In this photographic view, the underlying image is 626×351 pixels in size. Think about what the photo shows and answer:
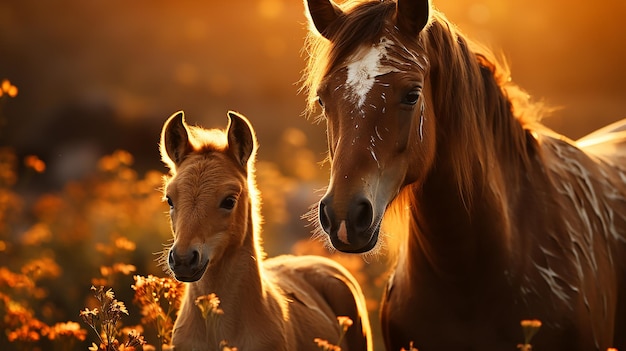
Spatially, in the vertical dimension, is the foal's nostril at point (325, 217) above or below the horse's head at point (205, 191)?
below

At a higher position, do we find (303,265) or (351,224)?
(303,265)

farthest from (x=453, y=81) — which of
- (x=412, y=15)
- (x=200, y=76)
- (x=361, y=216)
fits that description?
(x=200, y=76)

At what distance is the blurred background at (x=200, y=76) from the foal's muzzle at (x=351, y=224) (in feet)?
15.6

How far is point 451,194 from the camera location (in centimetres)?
420

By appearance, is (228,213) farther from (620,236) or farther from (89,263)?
(89,263)

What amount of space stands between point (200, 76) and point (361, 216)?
12.3 meters

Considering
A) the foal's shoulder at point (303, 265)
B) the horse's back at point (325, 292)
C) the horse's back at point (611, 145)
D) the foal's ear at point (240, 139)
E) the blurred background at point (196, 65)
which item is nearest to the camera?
the foal's ear at point (240, 139)

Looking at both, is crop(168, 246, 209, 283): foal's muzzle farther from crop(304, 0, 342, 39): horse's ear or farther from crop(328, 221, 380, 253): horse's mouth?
crop(304, 0, 342, 39): horse's ear

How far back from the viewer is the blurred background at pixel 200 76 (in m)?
12.0

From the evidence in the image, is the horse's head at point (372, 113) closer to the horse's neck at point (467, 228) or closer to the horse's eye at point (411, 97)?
the horse's eye at point (411, 97)

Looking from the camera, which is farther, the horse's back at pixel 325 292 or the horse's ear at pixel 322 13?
the horse's back at pixel 325 292

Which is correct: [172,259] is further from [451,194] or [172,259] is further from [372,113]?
[451,194]

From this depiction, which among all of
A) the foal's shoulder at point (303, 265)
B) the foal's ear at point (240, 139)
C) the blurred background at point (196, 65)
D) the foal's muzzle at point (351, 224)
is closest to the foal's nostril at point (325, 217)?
the foal's muzzle at point (351, 224)

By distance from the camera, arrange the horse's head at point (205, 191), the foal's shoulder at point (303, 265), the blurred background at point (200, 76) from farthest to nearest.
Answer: the blurred background at point (200, 76) < the foal's shoulder at point (303, 265) < the horse's head at point (205, 191)
